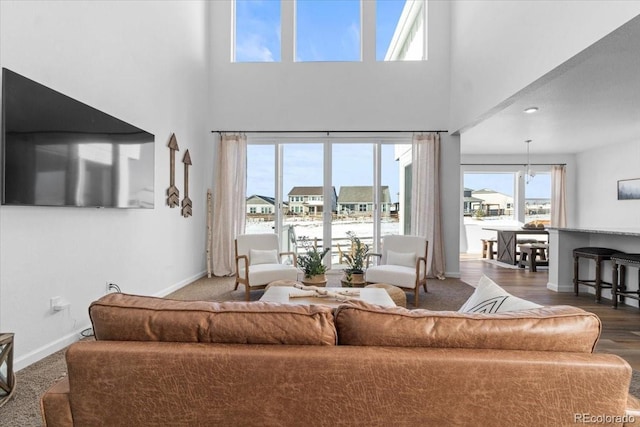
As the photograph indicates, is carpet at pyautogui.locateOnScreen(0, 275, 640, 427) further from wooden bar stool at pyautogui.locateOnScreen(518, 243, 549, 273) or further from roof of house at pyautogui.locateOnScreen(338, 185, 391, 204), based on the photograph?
wooden bar stool at pyautogui.locateOnScreen(518, 243, 549, 273)

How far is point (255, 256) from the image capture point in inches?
187

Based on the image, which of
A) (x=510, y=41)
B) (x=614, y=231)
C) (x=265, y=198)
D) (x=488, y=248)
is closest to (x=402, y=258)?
(x=614, y=231)

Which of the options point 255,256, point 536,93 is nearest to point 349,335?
point 255,256

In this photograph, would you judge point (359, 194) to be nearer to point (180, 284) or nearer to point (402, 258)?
point (402, 258)

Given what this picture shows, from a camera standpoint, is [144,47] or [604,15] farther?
[144,47]

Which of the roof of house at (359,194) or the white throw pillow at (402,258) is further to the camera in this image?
the roof of house at (359,194)

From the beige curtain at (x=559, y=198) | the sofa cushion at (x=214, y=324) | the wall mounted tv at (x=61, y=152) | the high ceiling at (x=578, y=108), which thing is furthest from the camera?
the beige curtain at (x=559, y=198)

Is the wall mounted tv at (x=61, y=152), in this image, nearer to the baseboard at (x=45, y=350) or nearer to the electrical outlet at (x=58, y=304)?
the electrical outlet at (x=58, y=304)

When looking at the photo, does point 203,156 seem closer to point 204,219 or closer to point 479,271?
point 204,219

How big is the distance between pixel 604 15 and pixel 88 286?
14.8 feet

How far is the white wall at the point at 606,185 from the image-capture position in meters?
7.07

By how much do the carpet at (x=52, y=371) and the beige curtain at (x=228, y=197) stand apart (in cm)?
92

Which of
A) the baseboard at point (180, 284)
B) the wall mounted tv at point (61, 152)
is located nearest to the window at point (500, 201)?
the baseboard at point (180, 284)

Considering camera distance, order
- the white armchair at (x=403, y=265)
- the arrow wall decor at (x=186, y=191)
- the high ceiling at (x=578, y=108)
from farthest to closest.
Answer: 1. the arrow wall decor at (x=186, y=191)
2. the white armchair at (x=403, y=265)
3. the high ceiling at (x=578, y=108)
